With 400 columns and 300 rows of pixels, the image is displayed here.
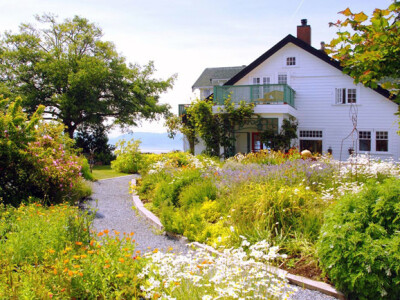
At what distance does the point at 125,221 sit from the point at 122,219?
0.23 m

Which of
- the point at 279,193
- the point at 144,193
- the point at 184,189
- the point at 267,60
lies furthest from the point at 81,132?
the point at 279,193

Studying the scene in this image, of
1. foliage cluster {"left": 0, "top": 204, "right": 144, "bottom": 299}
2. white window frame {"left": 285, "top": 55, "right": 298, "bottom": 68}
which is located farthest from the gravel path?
white window frame {"left": 285, "top": 55, "right": 298, "bottom": 68}

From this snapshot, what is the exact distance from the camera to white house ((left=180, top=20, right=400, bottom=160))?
20.2m

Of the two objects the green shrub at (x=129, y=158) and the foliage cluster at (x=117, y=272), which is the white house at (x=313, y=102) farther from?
the foliage cluster at (x=117, y=272)

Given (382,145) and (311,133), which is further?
(311,133)

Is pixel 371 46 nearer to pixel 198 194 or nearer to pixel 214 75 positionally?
pixel 198 194

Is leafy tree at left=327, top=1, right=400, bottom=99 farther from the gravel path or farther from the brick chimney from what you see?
the brick chimney

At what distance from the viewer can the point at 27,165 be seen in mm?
8891

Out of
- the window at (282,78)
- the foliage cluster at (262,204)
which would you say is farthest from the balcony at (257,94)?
the foliage cluster at (262,204)

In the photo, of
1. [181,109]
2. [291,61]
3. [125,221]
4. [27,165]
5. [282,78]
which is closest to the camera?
[125,221]

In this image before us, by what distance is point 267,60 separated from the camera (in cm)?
2328

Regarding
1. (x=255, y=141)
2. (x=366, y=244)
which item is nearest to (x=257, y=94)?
(x=255, y=141)

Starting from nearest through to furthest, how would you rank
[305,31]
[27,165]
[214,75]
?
[27,165], [305,31], [214,75]

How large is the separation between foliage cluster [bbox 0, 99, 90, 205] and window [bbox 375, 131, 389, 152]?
57.6ft
